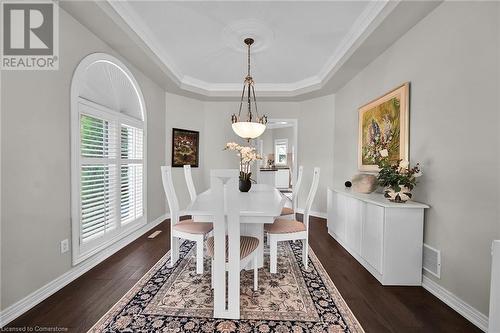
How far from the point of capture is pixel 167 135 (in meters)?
4.43

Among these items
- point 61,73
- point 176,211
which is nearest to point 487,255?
point 176,211

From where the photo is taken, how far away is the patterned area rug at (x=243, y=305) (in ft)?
5.18

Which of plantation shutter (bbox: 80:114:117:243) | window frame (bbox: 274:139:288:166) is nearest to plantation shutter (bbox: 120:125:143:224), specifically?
plantation shutter (bbox: 80:114:117:243)

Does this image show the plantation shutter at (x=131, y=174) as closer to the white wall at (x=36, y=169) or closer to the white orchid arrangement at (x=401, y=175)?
the white wall at (x=36, y=169)

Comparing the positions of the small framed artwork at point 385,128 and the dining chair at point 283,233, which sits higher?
the small framed artwork at point 385,128

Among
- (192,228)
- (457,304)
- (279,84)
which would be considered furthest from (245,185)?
(279,84)

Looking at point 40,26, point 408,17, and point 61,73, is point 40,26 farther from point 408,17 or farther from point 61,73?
point 408,17

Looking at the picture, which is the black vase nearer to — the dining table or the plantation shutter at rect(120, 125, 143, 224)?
the dining table

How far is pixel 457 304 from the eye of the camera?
1.76 metres

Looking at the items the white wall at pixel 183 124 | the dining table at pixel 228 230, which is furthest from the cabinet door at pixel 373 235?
the white wall at pixel 183 124

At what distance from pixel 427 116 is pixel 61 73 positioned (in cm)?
357

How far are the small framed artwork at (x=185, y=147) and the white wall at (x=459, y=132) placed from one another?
388 centimetres

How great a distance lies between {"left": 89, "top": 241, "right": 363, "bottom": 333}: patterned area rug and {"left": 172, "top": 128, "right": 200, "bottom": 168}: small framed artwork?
2.57 metres

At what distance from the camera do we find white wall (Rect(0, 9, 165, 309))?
1639 millimetres
